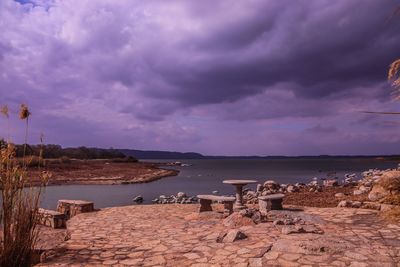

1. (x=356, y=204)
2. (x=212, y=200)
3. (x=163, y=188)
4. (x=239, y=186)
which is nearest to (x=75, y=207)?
(x=212, y=200)

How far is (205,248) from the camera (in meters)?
6.27

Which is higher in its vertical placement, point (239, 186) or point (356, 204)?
point (239, 186)

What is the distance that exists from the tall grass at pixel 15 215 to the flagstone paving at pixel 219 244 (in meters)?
0.51

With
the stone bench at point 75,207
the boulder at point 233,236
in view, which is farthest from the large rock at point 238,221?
the stone bench at point 75,207

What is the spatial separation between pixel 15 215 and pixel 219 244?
356 centimetres

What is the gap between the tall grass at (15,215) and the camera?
5422 millimetres

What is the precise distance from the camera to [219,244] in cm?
645

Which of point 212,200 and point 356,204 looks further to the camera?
point 212,200

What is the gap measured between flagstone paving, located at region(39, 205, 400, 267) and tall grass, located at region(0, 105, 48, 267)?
51 centimetres

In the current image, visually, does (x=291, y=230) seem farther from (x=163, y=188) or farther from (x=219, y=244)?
(x=163, y=188)

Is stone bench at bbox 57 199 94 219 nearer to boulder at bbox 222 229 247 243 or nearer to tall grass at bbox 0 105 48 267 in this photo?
tall grass at bbox 0 105 48 267

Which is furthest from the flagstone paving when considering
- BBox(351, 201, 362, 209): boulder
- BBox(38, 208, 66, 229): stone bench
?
BBox(351, 201, 362, 209): boulder

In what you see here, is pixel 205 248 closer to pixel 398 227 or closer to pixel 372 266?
pixel 372 266

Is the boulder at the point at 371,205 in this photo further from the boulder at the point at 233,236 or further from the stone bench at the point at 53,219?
the stone bench at the point at 53,219
